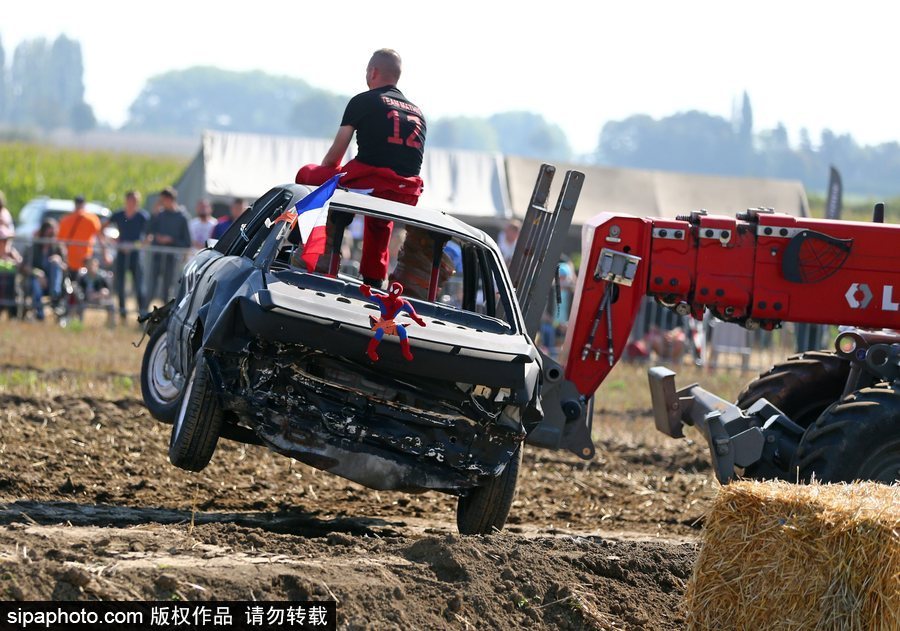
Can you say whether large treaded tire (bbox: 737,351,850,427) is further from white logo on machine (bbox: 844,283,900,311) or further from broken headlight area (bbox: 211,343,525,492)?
broken headlight area (bbox: 211,343,525,492)

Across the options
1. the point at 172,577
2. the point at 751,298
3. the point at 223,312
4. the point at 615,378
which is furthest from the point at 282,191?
the point at 615,378

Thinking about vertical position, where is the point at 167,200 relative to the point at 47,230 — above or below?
above

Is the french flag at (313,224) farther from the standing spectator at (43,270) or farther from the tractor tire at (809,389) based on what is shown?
the standing spectator at (43,270)

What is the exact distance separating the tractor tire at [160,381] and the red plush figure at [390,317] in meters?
1.80

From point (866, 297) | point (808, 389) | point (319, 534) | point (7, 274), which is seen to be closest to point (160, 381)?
point (319, 534)

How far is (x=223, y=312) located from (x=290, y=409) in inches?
25.0

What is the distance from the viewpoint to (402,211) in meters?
8.41

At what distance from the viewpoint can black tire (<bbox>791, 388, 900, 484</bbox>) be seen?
25.8ft

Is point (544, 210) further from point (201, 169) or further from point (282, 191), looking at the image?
point (201, 169)

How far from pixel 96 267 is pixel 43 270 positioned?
0.99 metres

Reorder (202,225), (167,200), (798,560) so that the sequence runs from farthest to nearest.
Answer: (202,225) → (167,200) → (798,560)

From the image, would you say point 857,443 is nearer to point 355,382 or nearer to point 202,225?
point 355,382

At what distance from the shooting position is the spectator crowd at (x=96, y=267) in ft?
65.8

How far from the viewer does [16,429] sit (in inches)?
415
